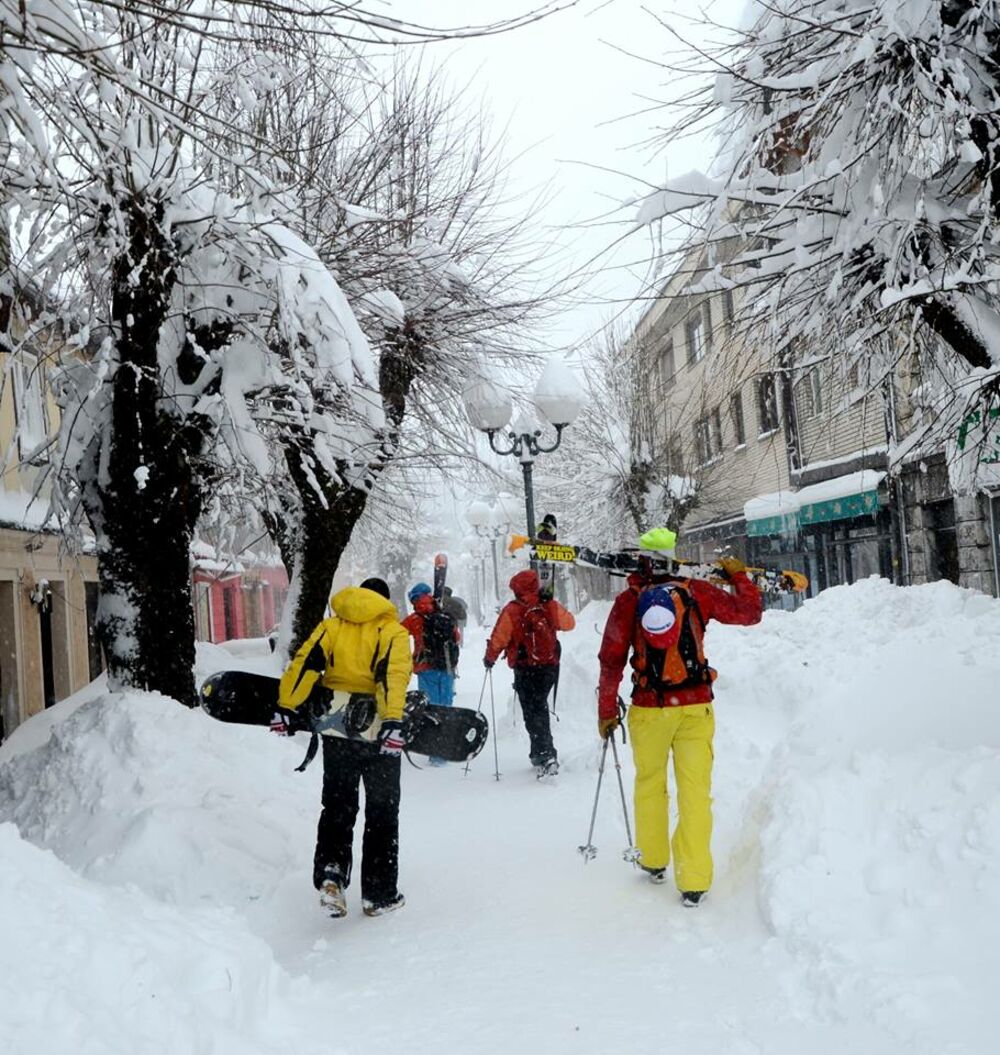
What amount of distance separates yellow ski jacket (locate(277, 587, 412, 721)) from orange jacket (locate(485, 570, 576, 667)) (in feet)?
11.3

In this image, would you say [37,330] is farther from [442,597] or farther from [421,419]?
[442,597]

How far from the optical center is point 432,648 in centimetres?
1077

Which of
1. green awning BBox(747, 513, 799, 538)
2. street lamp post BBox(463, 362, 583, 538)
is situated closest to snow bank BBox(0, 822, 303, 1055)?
street lamp post BBox(463, 362, 583, 538)

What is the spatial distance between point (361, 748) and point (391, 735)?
240 mm

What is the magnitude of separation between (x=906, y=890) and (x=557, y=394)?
8.34m

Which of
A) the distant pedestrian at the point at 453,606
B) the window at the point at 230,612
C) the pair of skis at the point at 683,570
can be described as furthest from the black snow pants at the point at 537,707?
the window at the point at 230,612

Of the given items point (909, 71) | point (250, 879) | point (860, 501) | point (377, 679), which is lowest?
point (250, 879)

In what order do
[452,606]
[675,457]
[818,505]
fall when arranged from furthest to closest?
[675,457], [818,505], [452,606]

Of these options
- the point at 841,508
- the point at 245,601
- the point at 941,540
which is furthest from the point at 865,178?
the point at 245,601

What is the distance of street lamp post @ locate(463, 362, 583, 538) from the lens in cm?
1105

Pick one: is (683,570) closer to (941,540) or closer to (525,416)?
(525,416)

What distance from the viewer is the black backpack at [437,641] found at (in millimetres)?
10758

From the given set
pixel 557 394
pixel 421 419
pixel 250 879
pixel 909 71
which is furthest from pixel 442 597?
pixel 909 71

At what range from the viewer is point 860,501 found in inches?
650
